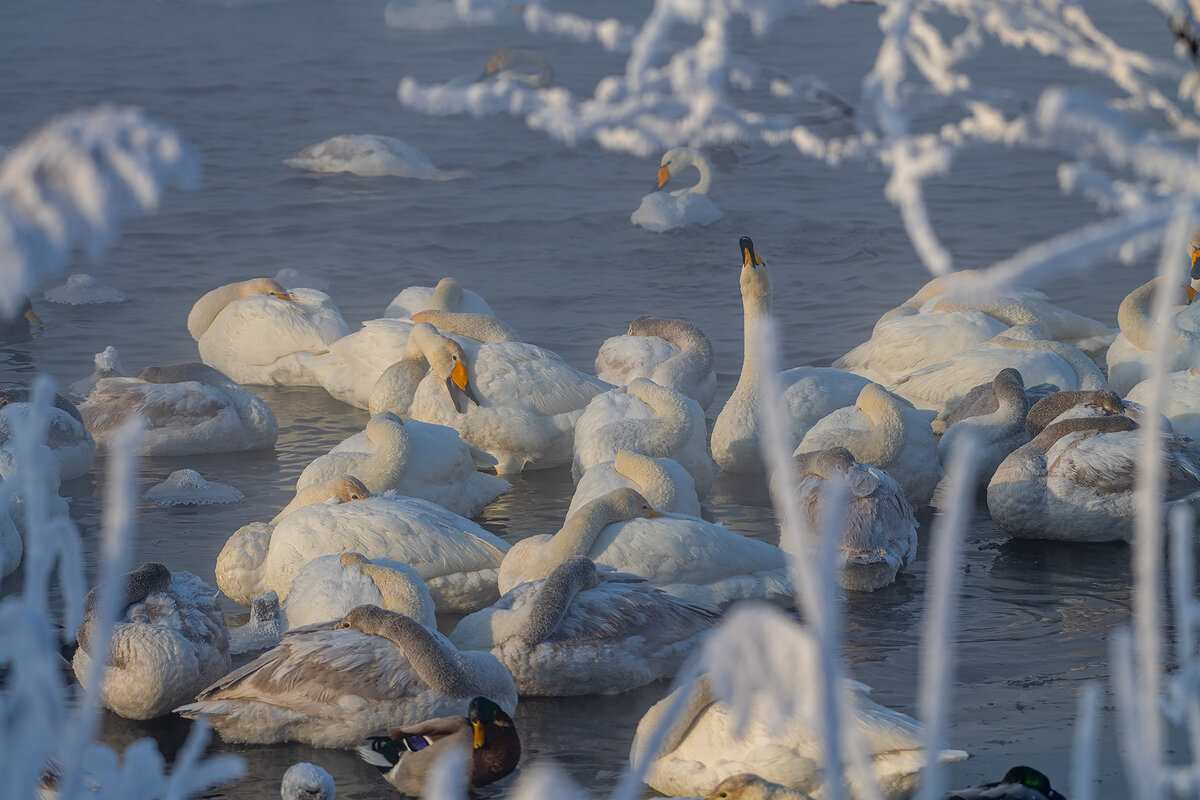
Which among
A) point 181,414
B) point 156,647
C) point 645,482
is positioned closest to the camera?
point 156,647

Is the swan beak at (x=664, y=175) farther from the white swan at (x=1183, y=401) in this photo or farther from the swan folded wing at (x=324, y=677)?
the swan folded wing at (x=324, y=677)

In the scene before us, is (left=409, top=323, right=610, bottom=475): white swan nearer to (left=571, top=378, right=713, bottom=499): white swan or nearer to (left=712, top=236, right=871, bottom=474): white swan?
(left=571, top=378, right=713, bottom=499): white swan

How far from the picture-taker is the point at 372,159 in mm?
20000

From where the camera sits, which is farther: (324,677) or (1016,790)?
(324,677)

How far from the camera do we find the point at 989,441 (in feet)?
30.0

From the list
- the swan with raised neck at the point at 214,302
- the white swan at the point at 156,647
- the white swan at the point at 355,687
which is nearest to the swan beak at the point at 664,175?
the swan with raised neck at the point at 214,302

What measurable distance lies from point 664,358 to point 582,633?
470 centimetres

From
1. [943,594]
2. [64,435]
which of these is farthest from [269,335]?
[943,594]

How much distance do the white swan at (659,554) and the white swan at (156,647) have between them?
1404mm

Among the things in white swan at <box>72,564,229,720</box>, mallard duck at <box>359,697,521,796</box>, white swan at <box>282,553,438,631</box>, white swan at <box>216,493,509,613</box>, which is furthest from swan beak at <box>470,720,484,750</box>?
white swan at <box>216,493,509,613</box>

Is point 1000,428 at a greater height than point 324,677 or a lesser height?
greater

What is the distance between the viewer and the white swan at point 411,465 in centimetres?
849

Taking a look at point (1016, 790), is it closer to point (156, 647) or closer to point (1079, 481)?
point (156, 647)

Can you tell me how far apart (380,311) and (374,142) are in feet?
21.4
